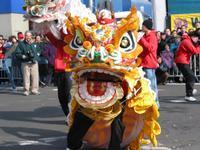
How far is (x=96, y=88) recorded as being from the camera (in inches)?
232

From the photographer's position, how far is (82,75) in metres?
5.91

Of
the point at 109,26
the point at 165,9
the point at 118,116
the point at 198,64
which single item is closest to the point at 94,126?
the point at 118,116

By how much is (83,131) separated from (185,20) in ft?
49.6

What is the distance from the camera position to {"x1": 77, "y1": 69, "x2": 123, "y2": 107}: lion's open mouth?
586cm

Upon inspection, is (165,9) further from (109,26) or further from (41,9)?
(109,26)

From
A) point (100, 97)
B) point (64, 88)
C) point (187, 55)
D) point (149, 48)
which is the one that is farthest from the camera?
point (187, 55)

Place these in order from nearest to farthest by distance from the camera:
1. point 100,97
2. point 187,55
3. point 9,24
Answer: point 100,97
point 187,55
point 9,24

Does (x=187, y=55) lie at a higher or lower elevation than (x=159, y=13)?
lower

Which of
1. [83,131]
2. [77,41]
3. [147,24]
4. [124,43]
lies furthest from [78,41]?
[147,24]

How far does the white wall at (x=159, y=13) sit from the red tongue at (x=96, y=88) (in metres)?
15.9

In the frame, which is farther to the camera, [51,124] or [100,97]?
[51,124]

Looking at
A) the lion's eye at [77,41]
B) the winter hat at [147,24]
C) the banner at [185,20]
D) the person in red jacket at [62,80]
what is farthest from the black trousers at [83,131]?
the banner at [185,20]

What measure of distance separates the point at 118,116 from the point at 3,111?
567cm

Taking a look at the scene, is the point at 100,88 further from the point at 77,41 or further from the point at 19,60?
the point at 19,60
